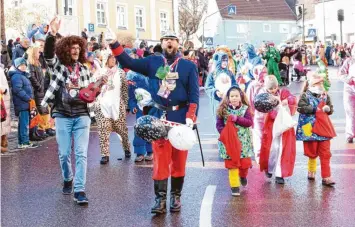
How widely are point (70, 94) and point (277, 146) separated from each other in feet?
9.25

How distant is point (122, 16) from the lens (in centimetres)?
5150

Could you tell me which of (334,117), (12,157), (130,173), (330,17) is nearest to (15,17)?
(334,117)

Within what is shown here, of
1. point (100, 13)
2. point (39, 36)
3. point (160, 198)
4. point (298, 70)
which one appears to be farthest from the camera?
point (100, 13)

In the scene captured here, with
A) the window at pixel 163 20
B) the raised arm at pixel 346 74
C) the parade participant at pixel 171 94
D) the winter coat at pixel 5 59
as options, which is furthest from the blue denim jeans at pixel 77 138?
the window at pixel 163 20

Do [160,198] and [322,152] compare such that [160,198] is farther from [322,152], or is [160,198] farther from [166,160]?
[322,152]

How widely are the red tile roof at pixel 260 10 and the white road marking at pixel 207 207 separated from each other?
278 feet

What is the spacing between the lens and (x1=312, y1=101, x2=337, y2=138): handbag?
28.8 feet

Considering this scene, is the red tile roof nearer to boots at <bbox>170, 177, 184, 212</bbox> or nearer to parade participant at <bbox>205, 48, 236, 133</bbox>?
parade participant at <bbox>205, 48, 236, 133</bbox>

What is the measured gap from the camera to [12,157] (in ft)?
39.2

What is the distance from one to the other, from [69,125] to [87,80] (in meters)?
0.56

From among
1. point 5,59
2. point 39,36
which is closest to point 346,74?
point 39,36

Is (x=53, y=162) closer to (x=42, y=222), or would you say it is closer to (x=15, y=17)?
(x=42, y=222)

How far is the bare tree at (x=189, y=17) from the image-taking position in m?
79.8

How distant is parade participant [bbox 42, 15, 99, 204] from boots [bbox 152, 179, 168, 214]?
39.3 inches
